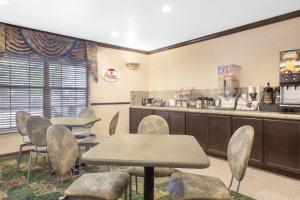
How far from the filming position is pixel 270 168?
3.22m

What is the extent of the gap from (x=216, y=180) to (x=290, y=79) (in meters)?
2.19

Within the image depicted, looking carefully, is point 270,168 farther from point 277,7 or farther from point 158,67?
point 158,67

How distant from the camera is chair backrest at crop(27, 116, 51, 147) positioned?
2707 millimetres

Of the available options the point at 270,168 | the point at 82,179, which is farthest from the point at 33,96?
the point at 270,168

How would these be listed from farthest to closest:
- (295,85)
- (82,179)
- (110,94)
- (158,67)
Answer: (158,67) → (110,94) → (295,85) → (82,179)

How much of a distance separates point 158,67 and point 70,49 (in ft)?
7.91

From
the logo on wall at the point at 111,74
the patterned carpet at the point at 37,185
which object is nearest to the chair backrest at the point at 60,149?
the patterned carpet at the point at 37,185

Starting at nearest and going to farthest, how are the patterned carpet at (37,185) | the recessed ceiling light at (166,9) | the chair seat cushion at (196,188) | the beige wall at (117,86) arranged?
the chair seat cushion at (196,188), the patterned carpet at (37,185), the recessed ceiling light at (166,9), the beige wall at (117,86)

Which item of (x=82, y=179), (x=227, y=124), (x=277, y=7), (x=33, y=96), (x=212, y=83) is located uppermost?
(x=277, y=7)

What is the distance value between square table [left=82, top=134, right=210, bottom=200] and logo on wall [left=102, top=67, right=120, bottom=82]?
3528 mm

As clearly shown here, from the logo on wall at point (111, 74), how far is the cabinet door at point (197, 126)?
227 cm

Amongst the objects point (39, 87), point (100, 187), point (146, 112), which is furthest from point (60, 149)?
point (146, 112)

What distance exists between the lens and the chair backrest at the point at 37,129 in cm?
271

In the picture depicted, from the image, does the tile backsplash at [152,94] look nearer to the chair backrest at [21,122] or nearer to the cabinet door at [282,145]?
the cabinet door at [282,145]
